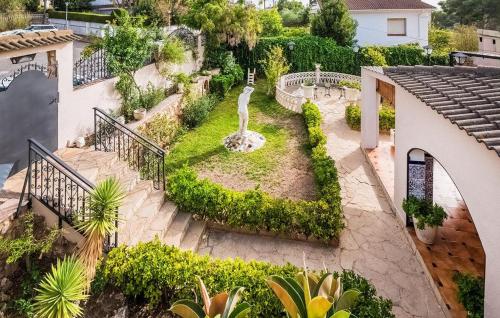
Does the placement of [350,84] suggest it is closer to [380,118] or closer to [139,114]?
[380,118]

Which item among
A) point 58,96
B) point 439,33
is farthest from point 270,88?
point 439,33

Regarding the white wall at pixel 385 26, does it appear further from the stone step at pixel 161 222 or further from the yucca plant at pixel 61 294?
the yucca plant at pixel 61 294

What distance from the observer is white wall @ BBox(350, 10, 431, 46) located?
102ft

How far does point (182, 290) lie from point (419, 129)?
6.41 m

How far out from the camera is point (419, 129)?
27.4 feet

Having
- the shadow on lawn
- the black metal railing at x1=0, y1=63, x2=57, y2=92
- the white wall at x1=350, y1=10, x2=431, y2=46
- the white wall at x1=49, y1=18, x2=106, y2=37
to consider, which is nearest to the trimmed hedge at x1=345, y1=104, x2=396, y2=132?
the shadow on lawn

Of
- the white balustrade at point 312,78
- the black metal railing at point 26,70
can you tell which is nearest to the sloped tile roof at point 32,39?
the black metal railing at point 26,70

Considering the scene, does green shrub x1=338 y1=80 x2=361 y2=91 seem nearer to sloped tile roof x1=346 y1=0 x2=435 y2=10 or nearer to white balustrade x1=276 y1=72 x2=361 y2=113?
white balustrade x1=276 y1=72 x2=361 y2=113

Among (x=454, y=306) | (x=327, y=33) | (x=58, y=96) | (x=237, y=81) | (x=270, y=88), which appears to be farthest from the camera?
(x=327, y=33)

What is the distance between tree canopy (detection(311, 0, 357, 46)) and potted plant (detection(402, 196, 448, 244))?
74.8 feet

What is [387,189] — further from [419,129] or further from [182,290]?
[182,290]

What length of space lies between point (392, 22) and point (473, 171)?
30.2 meters

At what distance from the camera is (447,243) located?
846 centimetres

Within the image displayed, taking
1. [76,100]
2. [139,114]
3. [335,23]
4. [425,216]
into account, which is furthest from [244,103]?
[335,23]
